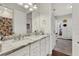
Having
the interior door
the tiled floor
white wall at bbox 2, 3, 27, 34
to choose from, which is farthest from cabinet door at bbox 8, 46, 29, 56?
the interior door

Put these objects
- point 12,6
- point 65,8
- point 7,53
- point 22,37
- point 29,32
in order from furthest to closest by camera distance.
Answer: point 22,37 < point 29,32 < point 65,8 < point 12,6 < point 7,53

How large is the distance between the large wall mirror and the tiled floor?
94cm

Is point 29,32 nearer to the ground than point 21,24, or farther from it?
nearer to the ground

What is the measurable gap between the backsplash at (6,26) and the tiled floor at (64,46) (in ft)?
3.07

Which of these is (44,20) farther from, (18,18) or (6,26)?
(6,26)

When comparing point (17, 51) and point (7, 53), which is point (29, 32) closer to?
point (17, 51)

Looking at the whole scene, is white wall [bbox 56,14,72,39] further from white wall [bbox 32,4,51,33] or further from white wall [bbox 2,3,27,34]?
white wall [bbox 2,3,27,34]

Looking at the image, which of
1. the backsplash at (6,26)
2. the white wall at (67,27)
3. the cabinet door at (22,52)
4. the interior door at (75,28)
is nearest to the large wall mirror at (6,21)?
the backsplash at (6,26)

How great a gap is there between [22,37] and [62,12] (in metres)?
0.95

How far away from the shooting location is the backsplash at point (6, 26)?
176 cm

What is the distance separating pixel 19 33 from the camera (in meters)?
2.07

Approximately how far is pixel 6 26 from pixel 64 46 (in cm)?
109

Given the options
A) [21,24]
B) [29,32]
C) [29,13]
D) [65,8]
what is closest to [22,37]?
[29,32]

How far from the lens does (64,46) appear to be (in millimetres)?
2043
